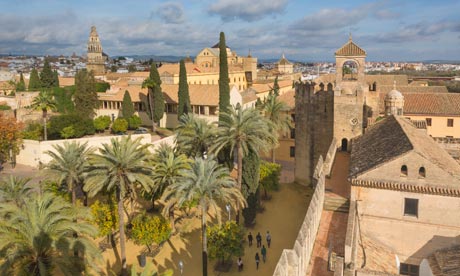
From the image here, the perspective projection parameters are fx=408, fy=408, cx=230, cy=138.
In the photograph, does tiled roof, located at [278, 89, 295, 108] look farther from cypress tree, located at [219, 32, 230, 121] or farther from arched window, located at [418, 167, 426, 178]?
arched window, located at [418, 167, 426, 178]

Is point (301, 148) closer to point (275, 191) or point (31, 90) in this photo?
point (275, 191)

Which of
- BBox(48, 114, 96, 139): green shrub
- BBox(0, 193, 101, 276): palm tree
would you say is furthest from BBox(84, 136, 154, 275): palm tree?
BBox(48, 114, 96, 139): green shrub

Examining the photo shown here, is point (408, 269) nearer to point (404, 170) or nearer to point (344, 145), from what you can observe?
point (404, 170)

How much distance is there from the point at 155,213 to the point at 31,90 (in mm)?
41077

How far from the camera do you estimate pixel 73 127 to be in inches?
1793

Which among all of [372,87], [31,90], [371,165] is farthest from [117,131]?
[371,165]

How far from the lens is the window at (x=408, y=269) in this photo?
69.1 feet

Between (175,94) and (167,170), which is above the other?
(175,94)

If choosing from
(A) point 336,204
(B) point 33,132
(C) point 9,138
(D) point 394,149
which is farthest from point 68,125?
(D) point 394,149

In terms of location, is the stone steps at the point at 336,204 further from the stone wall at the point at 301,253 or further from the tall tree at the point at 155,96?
the tall tree at the point at 155,96

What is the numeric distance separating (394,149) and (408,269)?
6.26 m

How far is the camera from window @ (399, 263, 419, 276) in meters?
21.1

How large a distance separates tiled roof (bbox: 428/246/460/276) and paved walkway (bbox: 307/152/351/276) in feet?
14.2

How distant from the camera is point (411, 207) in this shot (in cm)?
2033
